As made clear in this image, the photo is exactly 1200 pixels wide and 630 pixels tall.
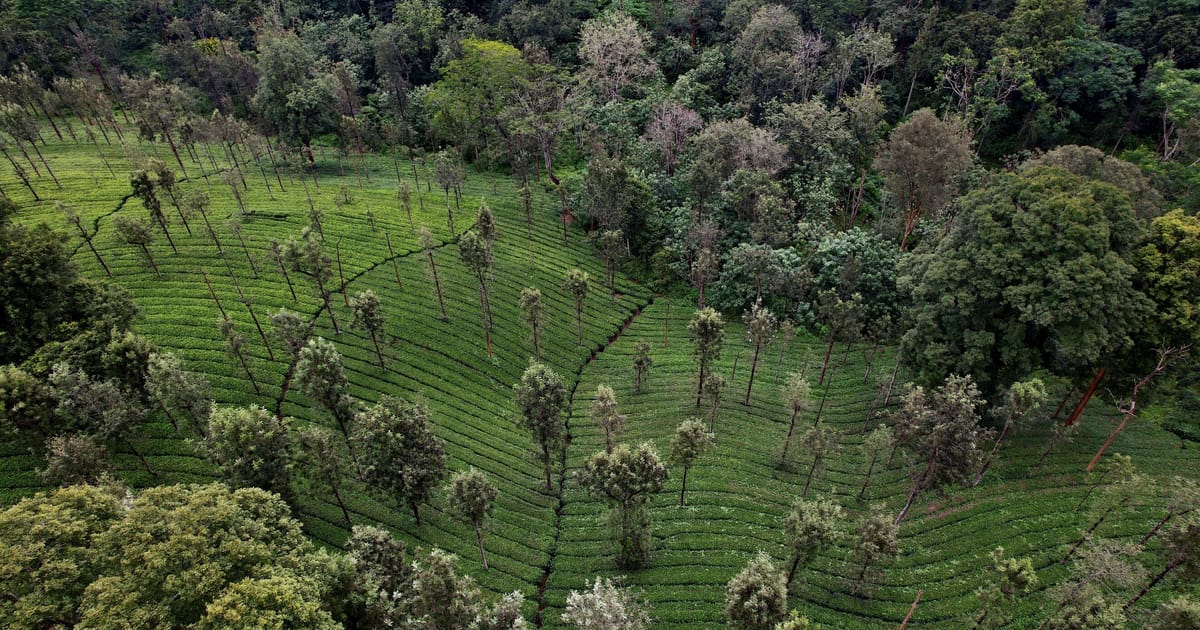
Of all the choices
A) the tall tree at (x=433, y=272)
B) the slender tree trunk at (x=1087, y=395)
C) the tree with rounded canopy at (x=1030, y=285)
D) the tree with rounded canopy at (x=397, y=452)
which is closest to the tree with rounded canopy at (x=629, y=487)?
the tree with rounded canopy at (x=397, y=452)

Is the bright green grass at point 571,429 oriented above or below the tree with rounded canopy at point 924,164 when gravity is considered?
below

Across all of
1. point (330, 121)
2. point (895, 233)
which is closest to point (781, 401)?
point (895, 233)

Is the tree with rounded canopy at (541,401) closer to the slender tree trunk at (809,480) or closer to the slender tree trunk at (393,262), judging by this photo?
the slender tree trunk at (809,480)

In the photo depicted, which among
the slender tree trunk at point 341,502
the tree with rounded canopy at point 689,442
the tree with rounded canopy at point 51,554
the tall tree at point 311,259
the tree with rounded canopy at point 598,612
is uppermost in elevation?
the tree with rounded canopy at point 51,554

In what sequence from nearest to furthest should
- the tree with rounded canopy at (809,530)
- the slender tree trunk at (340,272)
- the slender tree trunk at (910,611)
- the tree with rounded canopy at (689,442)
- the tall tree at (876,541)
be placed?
the tree with rounded canopy at (809,530) < the slender tree trunk at (910,611) < the tall tree at (876,541) < the tree with rounded canopy at (689,442) < the slender tree trunk at (340,272)

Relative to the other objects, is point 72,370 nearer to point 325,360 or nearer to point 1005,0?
point 325,360

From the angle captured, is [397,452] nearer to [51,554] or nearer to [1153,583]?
[51,554]

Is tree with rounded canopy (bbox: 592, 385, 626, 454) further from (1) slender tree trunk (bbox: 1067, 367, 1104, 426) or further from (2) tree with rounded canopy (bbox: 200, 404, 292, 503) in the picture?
(1) slender tree trunk (bbox: 1067, 367, 1104, 426)
